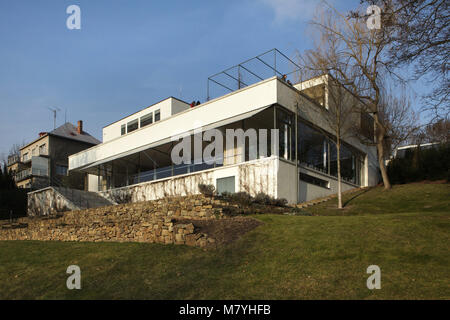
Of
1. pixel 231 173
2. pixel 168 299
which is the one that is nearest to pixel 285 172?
pixel 231 173

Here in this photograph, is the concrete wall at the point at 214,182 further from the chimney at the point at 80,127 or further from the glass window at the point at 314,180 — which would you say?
the chimney at the point at 80,127

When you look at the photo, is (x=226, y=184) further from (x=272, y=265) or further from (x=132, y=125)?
(x=132, y=125)

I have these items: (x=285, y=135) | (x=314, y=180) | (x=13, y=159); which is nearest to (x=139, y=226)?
(x=285, y=135)

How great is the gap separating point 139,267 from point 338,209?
11.5 m

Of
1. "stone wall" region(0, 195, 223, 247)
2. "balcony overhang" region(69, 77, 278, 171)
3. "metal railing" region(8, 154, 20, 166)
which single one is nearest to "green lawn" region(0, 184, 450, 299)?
"stone wall" region(0, 195, 223, 247)

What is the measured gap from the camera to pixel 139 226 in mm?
13156

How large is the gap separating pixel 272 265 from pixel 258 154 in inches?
483

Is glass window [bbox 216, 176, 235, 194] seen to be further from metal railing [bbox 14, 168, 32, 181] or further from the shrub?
metal railing [bbox 14, 168, 32, 181]

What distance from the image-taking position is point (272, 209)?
16.3 m

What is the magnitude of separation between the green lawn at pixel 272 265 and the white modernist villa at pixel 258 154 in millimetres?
7210

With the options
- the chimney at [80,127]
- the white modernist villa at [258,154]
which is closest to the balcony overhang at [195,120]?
the white modernist villa at [258,154]

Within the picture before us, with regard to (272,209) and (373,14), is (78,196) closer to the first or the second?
(272,209)

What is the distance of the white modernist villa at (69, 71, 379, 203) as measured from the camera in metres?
19.8
